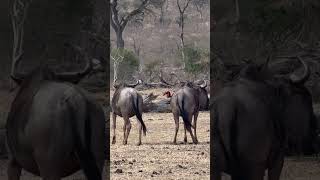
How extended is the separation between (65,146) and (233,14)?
3.03m

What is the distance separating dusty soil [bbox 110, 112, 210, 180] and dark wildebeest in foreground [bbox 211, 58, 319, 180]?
4.07 meters

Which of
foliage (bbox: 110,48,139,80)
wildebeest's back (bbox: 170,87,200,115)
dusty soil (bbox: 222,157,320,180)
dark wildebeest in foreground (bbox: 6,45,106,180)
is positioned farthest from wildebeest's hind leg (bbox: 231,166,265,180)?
foliage (bbox: 110,48,139,80)

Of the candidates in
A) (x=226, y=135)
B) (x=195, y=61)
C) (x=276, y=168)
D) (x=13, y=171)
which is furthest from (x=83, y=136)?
(x=195, y=61)

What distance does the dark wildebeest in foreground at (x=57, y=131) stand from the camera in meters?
5.16

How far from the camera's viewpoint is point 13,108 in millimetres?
5566

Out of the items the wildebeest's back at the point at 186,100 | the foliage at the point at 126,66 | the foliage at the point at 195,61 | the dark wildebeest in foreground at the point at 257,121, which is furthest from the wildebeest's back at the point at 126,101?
the foliage at the point at 126,66

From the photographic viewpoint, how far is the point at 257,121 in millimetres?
5359

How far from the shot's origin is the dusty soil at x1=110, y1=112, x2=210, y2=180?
32.9ft

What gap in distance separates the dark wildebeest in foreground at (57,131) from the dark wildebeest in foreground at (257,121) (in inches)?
37.2

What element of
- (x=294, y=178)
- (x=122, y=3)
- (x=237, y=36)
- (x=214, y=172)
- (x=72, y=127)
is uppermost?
(x=122, y=3)

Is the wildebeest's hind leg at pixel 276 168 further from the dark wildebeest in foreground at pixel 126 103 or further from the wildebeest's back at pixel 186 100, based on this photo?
the wildebeest's back at pixel 186 100

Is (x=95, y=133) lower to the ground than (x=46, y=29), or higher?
lower

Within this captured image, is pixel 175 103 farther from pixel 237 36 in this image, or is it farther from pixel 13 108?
pixel 13 108

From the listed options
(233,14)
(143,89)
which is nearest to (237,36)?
(233,14)
